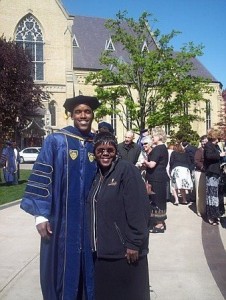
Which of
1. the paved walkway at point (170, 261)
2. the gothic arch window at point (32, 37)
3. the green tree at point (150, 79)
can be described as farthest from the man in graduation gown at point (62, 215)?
the gothic arch window at point (32, 37)

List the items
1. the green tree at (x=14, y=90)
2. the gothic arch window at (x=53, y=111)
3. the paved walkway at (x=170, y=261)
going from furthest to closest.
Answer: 1. the gothic arch window at (x=53, y=111)
2. the green tree at (x=14, y=90)
3. the paved walkway at (x=170, y=261)

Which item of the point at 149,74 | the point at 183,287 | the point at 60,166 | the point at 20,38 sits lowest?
the point at 183,287

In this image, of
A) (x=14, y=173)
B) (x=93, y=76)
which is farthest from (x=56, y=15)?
(x=14, y=173)

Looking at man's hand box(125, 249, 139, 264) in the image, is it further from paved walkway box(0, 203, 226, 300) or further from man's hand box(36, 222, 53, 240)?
paved walkway box(0, 203, 226, 300)

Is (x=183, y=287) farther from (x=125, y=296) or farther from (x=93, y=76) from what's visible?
(x=93, y=76)

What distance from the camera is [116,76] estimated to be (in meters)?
29.0

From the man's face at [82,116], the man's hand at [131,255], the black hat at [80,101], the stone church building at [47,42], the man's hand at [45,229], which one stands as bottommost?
the man's hand at [131,255]

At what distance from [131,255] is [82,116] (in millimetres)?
1268

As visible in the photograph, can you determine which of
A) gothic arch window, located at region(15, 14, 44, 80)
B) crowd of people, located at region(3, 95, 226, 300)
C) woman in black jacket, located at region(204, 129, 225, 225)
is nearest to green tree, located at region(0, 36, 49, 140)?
gothic arch window, located at region(15, 14, 44, 80)

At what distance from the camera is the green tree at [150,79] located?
27938 millimetres

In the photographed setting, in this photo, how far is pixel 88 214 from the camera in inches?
139

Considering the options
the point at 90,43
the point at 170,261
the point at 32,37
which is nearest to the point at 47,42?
the point at 32,37

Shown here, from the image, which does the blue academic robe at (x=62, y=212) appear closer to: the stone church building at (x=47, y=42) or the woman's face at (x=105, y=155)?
the woman's face at (x=105, y=155)

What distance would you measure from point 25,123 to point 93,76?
1101 centimetres
